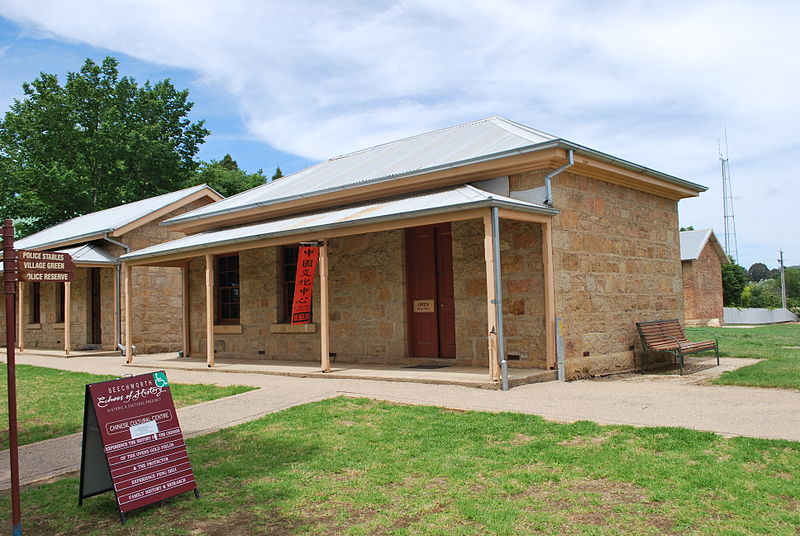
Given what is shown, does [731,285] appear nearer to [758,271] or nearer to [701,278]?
[701,278]

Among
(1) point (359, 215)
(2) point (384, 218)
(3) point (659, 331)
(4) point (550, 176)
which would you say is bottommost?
(3) point (659, 331)

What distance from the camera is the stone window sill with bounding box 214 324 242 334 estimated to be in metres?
15.0

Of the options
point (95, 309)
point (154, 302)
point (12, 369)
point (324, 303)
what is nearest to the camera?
point (12, 369)

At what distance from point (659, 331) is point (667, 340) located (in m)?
0.31

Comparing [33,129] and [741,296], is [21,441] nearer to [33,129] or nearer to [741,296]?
[33,129]

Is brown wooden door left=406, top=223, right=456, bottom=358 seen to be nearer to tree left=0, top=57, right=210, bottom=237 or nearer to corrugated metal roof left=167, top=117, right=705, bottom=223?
corrugated metal roof left=167, top=117, right=705, bottom=223

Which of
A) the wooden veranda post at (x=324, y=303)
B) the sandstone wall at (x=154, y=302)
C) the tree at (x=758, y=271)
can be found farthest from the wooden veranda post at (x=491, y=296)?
the tree at (x=758, y=271)

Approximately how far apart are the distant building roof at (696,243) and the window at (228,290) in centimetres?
2482

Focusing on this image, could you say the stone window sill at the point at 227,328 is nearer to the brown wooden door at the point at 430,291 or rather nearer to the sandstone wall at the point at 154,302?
the sandstone wall at the point at 154,302

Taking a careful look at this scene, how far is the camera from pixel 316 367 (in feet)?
39.8

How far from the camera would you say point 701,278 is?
3388cm

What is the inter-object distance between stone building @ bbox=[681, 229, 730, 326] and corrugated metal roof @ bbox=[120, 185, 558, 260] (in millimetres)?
25683

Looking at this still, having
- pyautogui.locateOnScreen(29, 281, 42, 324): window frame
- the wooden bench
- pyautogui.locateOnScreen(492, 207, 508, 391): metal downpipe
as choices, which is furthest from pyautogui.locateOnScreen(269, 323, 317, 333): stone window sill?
pyautogui.locateOnScreen(29, 281, 42, 324): window frame

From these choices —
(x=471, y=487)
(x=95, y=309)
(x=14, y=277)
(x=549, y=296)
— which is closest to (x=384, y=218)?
(x=549, y=296)
